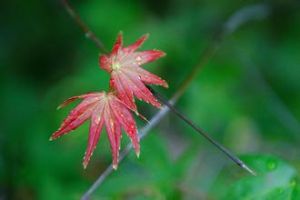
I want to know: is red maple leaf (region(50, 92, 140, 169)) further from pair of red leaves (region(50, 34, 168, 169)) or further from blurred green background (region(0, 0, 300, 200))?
blurred green background (region(0, 0, 300, 200))

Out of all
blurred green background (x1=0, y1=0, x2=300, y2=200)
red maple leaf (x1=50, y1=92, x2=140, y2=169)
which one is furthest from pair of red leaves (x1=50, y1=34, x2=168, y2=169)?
blurred green background (x1=0, y1=0, x2=300, y2=200)

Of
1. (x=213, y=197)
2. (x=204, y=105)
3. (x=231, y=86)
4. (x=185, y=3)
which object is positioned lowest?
(x=213, y=197)

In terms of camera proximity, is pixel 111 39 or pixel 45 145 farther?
pixel 111 39

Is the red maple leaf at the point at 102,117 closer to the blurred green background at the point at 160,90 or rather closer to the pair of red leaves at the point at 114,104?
the pair of red leaves at the point at 114,104

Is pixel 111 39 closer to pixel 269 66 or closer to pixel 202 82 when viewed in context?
pixel 202 82

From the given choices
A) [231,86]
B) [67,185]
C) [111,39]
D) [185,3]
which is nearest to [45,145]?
[67,185]

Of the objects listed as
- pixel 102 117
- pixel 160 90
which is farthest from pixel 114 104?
pixel 160 90

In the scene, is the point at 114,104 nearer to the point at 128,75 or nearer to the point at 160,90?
the point at 128,75
